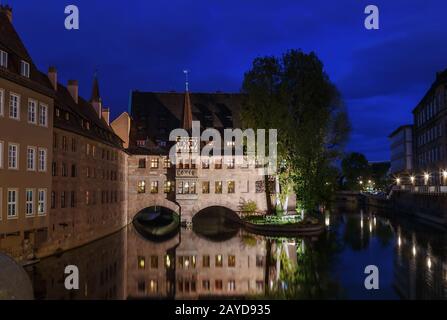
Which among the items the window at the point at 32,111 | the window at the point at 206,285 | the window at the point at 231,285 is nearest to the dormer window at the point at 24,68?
the window at the point at 32,111

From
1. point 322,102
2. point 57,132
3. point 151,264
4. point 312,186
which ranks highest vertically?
point 322,102

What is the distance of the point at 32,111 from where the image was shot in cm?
3009

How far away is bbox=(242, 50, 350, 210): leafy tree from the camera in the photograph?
4856 cm

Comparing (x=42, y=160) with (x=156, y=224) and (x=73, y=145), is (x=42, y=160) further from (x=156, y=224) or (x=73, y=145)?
(x=156, y=224)

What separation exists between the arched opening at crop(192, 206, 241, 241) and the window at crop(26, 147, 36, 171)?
21747 millimetres

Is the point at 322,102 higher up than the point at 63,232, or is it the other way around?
the point at 322,102

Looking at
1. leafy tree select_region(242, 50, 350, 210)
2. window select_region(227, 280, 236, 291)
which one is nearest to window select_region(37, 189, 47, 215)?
window select_region(227, 280, 236, 291)

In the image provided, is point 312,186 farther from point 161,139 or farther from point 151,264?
point 161,139

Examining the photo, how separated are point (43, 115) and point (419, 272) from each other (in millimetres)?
24225

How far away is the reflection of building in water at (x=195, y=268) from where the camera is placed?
1000 inches

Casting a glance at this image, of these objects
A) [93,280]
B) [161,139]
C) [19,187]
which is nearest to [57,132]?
[19,187]

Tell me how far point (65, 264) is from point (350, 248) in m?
21.4
